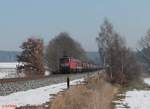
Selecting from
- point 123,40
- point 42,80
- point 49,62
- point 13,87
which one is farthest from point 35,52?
point 13,87

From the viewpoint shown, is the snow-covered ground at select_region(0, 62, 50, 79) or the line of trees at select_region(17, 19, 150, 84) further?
the line of trees at select_region(17, 19, 150, 84)

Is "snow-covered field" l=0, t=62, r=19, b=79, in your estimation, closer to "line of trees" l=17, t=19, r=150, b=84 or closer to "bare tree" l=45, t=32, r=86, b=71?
"line of trees" l=17, t=19, r=150, b=84

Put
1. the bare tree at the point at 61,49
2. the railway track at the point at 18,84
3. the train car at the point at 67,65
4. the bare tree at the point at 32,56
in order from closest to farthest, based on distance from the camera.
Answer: the railway track at the point at 18,84 → the train car at the point at 67,65 → the bare tree at the point at 32,56 → the bare tree at the point at 61,49

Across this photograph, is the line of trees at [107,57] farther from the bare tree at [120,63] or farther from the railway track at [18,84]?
the railway track at [18,84]

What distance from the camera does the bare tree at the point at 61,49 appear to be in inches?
4632

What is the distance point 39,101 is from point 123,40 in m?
61.7

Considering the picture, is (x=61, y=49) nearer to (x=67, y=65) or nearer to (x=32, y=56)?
(x=32, y=56)

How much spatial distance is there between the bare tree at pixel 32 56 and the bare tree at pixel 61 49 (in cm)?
2530

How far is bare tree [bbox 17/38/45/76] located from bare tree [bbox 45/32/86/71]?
2530 centimetres

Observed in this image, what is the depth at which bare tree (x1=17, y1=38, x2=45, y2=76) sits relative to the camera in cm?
8344

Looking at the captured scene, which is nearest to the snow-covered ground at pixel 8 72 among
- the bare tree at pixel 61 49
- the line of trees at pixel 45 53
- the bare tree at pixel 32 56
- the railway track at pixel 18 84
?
the line of trees at pixel 45 53

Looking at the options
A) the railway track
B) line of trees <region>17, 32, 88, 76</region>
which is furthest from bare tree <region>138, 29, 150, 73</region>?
the railway track

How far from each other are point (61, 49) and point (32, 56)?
1563 inches

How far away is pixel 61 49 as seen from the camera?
126 m
